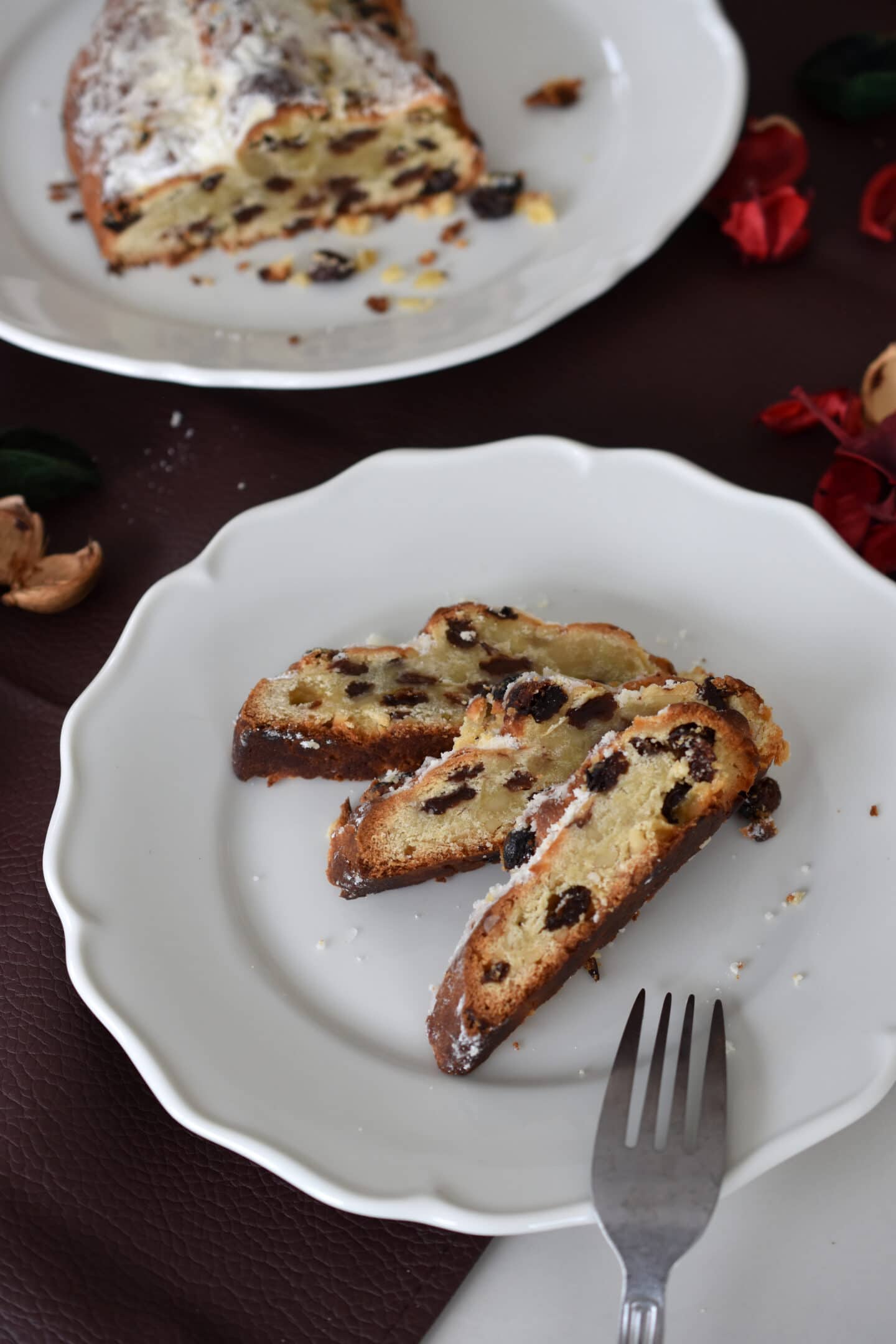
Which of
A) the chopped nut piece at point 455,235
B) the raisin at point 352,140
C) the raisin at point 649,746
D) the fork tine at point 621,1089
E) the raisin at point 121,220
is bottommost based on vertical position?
the fork tine at point 621,1089

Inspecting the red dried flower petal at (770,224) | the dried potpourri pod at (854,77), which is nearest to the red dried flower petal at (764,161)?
the red dried flower petal at (770,224)

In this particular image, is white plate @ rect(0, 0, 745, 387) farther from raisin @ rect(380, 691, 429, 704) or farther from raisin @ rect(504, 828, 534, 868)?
raisin @ rect(504, 828, 534, 868)

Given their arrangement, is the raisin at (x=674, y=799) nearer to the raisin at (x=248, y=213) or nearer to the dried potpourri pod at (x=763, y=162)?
the dried potpourri pod at (x=763, y=162)

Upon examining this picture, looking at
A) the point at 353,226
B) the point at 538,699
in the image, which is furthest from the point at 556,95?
the point at 538,699

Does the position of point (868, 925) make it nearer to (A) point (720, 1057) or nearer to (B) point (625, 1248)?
(A) point (720, 1057)

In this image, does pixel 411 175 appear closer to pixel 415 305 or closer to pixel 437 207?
pixel 437 207

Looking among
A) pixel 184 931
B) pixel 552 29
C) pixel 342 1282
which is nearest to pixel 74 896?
pixel 184 931

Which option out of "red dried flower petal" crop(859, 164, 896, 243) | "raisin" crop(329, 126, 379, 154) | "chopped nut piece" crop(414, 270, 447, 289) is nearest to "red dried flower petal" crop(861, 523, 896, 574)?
"red dried flower petal" crop(859, 164, 896, 243)
